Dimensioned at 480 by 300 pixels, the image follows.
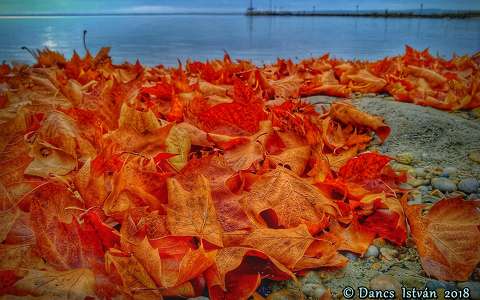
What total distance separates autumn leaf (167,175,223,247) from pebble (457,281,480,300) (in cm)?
60

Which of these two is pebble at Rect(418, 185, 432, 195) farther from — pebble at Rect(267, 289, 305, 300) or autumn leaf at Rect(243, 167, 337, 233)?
pebble at Rect(267, 289, 305, 300)

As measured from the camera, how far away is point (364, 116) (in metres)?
1.59

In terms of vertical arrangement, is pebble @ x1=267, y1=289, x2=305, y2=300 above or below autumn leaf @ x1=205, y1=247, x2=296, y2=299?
below

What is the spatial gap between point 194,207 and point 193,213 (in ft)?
0.05

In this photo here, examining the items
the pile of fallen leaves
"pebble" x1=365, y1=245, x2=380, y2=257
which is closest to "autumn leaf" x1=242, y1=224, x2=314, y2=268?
the pile of fallen leaves

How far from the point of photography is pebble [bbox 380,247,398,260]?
99 cm

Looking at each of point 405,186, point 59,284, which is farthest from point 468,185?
point 59,284

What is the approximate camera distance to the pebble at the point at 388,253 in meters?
0.99

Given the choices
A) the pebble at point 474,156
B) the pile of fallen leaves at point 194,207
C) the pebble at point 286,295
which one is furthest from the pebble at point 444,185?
the pebble at point 286,295

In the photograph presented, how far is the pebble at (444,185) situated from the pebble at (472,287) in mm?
464

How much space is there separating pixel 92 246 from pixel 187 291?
25 centimetres

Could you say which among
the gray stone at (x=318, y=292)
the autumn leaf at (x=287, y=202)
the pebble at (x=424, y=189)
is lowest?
the gray stone at (x=318, y=292)

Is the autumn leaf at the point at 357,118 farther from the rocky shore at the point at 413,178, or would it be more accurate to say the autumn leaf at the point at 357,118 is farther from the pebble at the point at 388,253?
the pebble at the point at 388,253

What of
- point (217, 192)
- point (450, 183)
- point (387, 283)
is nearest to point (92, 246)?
point (217, 192)
